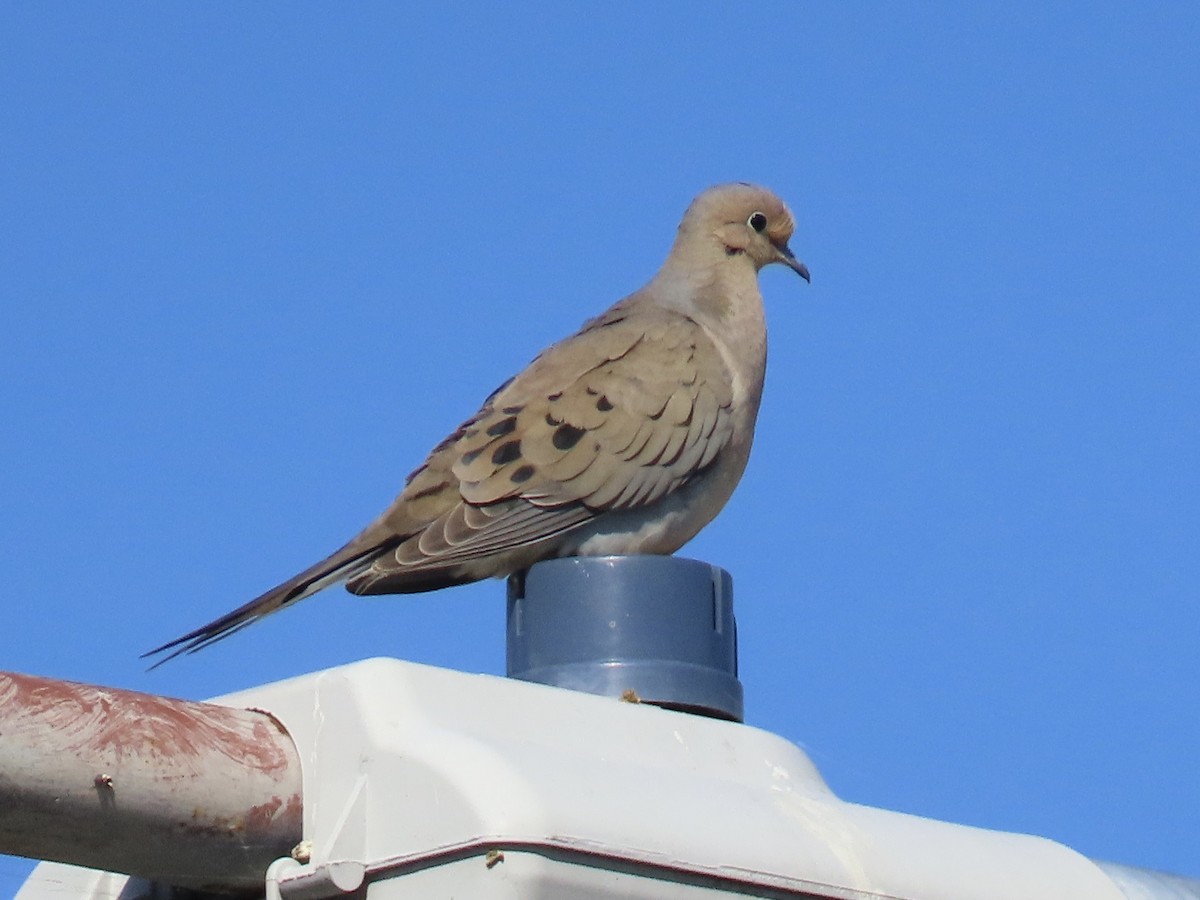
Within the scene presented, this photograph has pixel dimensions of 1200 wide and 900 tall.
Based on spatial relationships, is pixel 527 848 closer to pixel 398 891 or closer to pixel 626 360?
pixel 398 891

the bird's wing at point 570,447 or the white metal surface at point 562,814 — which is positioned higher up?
the bird's wing at point 570,447

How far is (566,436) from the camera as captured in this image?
14.7 feet

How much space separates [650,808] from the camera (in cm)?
221

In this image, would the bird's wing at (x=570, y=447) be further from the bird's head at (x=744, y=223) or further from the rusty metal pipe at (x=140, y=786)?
the rusty metal pipe at (x=140, y=786)

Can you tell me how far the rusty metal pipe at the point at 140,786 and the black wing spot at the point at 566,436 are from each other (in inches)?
86.7

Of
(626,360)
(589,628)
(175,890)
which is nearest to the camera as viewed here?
(175,890)

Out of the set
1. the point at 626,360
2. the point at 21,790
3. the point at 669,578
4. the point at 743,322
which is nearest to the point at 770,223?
the point at 743,322

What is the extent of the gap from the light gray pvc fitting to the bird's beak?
2581 mm

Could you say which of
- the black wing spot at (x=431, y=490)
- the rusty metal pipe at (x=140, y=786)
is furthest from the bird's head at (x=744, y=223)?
the rusty metal pipe at (x=140, y=786)

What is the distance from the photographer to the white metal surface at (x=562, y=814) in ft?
6.84

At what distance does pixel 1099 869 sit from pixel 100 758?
55.0 inches

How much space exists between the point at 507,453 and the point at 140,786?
246cm

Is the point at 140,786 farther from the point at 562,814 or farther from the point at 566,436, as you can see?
the point at 566,436

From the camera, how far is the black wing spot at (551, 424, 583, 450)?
4.45 m
